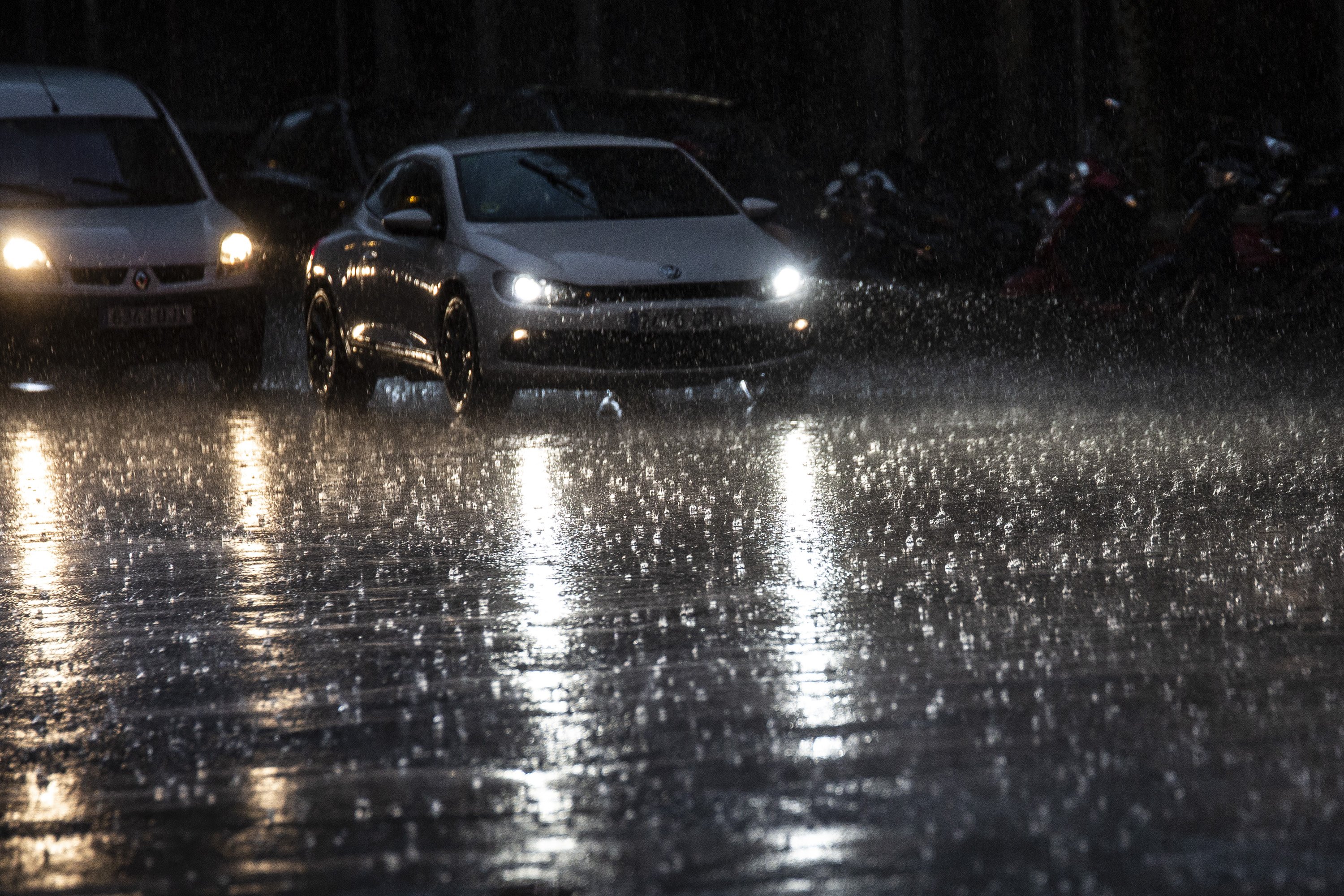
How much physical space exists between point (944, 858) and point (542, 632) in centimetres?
255

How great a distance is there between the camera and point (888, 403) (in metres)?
13.4

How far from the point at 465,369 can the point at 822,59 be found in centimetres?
1832

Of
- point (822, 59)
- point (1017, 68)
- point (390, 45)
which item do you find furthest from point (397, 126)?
point (822, 59)

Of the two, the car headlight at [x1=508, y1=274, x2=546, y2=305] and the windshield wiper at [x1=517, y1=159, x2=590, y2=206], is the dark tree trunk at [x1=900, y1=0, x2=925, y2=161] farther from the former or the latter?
the car headlight at [x1=508, y1=274, x2=546, y2=305]

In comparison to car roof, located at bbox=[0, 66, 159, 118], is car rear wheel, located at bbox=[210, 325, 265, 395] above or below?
below

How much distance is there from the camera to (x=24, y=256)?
47.6 feet

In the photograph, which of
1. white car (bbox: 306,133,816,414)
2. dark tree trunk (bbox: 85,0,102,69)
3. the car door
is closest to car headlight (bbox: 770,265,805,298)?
white car (bbox: 306,133,816,414)

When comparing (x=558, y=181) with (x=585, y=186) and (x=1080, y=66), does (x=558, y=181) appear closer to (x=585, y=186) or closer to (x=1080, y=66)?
(x=585, y=186)

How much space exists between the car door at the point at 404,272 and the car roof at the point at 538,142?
23 cm

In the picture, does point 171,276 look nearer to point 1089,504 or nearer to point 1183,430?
point 1183,430

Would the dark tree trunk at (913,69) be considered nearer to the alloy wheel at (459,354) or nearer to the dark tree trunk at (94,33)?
the alloy wheel at (459,354)

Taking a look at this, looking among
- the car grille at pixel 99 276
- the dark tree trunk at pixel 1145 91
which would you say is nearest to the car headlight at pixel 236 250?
the car grille at pixel 99 276

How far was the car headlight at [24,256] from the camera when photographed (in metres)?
14.5

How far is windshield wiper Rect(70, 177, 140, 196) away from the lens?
15250 mm
